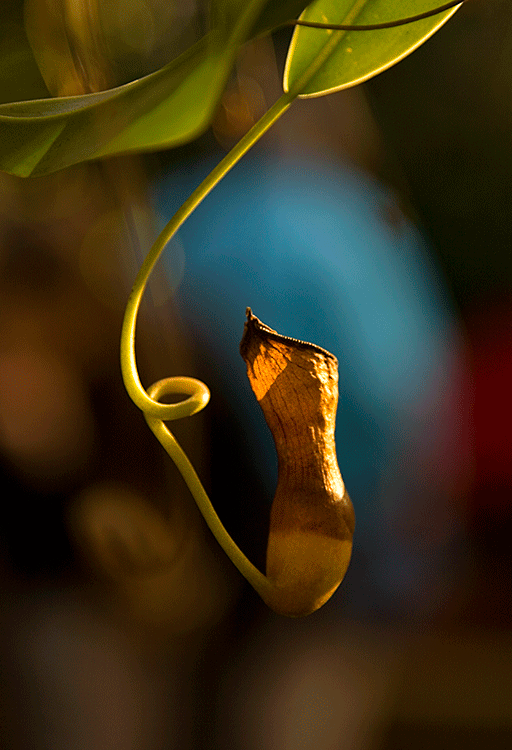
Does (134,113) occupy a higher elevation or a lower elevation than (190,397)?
higher

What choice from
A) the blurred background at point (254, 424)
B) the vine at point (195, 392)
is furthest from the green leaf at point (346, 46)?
the blurred background at point (254, 424)

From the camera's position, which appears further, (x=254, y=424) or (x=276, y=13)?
(x=254, y=424)

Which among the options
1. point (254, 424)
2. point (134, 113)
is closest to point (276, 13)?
point (134, 113)

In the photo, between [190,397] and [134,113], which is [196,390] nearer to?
[190,397]

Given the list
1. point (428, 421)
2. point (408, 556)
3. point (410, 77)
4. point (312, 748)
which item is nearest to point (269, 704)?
point (312, 748)

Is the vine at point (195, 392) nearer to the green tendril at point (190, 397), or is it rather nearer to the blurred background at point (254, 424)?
the green tendril at point (190, 397)

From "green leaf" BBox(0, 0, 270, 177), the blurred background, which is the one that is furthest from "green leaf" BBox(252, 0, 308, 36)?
the blurred background
